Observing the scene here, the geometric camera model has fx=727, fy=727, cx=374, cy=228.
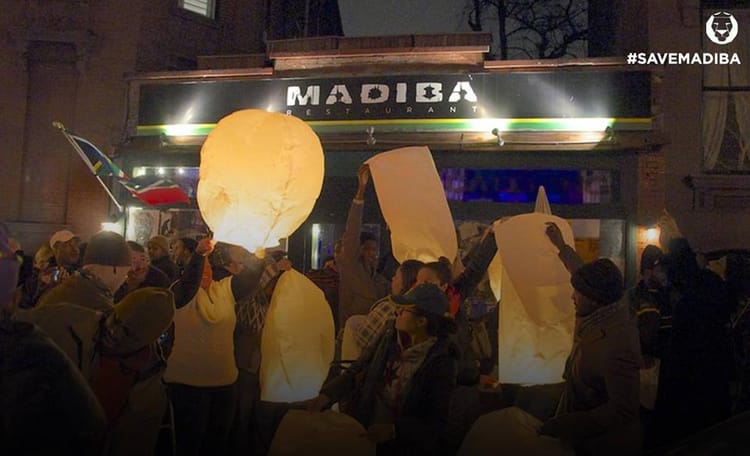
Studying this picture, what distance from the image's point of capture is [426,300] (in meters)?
3.89

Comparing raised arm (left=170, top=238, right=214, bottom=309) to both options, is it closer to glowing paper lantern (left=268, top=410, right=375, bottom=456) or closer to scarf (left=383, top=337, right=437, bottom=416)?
glowing paper lantern (left=268, top=410, right=375, bottom=456)

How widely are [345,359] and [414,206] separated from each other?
46.7 inches

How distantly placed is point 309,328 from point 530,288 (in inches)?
57.3

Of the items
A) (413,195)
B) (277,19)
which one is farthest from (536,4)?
(413,195)

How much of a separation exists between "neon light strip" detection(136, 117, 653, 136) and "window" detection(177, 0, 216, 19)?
10.6ft

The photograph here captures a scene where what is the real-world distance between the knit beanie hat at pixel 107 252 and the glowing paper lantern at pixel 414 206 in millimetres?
1930

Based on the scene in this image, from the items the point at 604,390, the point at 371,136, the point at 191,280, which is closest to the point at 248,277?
the point at 191,280

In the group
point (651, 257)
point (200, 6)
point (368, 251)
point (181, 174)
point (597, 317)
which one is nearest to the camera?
point (597, 317)

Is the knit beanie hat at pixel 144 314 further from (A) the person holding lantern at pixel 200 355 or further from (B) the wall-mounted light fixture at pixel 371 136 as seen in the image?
(B) the wall-mounted light fixture at pixel 371 136

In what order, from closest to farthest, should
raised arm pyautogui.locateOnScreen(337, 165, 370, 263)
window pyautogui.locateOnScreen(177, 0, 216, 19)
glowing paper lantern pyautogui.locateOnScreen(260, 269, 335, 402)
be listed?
glowing paper lantern pyautogui.locateOnScreen(260, 269, 335, 402) < raised arm pyautogui.locateOnScreen(337, 165, 370, 263) < window pyautogui.locateOnScreen(177, 0, 216, 19)

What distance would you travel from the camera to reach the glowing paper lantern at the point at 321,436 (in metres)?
3.68

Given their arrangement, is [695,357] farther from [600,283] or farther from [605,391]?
[605,391]

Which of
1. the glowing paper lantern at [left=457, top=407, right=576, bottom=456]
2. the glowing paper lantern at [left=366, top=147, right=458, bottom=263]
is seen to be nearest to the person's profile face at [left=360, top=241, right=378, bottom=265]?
the glowing paper lantern at [left=366, top=147, right=458, bottom=263]

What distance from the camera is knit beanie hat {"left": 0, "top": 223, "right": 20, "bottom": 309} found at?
7.93ft
